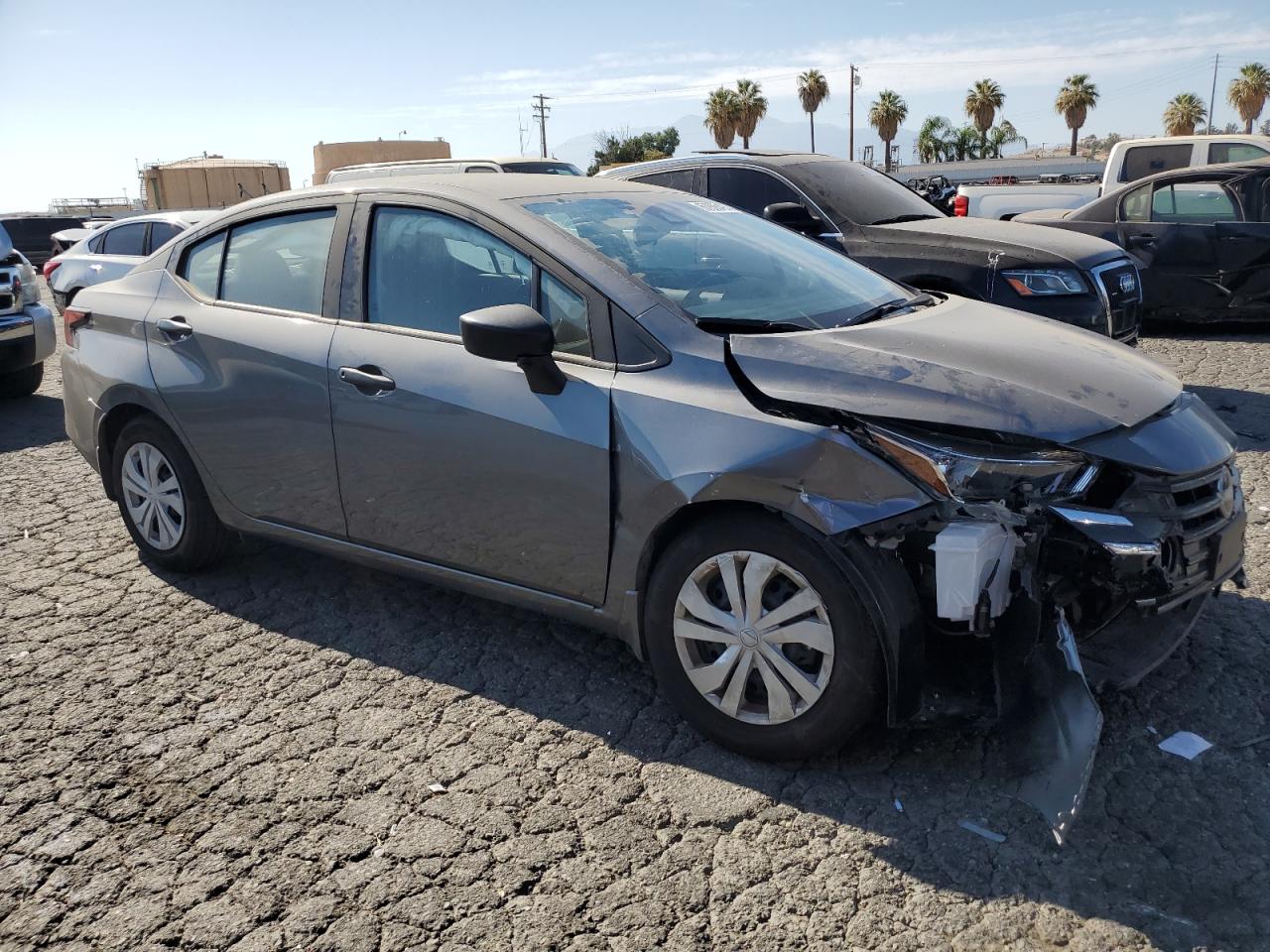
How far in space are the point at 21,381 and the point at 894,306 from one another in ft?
27.9

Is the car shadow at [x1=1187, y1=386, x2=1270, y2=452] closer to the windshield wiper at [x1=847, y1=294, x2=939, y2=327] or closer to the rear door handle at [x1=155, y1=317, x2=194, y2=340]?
the windshield wiper at [x1=847, y1=294, x2=939, y2=327]

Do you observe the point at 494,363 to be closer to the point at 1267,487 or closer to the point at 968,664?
the point at 968,664

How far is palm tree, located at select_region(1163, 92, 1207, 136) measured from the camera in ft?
247

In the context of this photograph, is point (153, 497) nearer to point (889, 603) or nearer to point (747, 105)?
point (889, 603)

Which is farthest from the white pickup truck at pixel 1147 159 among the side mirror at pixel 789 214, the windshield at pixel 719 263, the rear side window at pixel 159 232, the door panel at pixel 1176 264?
the rear side window at pixel 159 232

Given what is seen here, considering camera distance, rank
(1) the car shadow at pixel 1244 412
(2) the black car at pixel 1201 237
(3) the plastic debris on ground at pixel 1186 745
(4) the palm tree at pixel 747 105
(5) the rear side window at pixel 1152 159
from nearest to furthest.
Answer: (3) the plastic debris on ground at pixel 1186 745
(1) the car shadow at pixel 1244 412
(2) the black car at pixel 1201 237
(5) the rear side window at pixel 1152 159
(4) the palm tree at pixel 747 105

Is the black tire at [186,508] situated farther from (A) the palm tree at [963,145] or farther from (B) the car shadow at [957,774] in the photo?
(A) the palm tree at [963,145]

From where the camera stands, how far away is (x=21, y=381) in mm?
9523

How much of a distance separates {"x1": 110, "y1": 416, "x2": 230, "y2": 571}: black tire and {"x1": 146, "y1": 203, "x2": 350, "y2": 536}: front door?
0.56ft

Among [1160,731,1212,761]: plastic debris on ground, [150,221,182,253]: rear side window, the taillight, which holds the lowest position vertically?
[1160,731,1212,761]: plastic debris on ground

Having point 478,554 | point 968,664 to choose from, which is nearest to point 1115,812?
point 968,664

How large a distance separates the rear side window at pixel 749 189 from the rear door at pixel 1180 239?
388 centimetres

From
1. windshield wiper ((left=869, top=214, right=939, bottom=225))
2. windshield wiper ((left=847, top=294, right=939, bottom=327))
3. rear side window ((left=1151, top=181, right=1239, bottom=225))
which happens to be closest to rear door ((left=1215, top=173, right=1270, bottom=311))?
rear side window ((left=1151, top=181, right=1239, bottom=225))

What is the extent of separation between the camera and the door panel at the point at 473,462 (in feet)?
11.0
